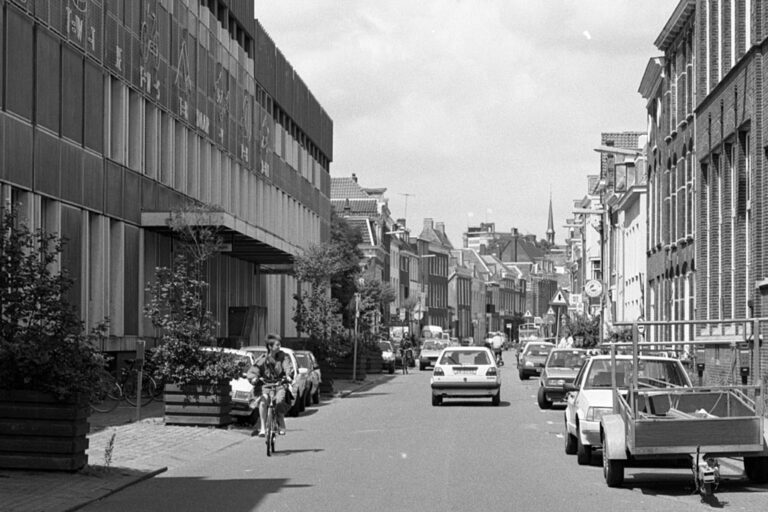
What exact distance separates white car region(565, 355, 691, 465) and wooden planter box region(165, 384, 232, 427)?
21.9 ft

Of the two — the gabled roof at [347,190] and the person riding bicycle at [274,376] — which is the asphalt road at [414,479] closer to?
the person riding bicycle at [274,376]

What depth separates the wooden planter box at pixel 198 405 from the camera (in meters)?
24.0

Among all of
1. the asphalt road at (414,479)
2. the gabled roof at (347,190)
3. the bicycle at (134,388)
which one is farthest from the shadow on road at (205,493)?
the gabled roof at (347,190)

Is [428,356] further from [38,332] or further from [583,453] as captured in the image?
[38,332]

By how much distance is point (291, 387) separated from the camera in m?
28.4

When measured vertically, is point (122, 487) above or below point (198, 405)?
below

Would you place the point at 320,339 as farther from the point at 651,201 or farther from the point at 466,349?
the point at 651,201

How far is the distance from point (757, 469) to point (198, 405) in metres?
11.1

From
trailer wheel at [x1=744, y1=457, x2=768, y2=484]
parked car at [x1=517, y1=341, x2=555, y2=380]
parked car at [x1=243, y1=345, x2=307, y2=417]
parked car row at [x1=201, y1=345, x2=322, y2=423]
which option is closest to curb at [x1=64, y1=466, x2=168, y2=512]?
parked car row at [x1=201, y1=345, x2=322, y2=423]

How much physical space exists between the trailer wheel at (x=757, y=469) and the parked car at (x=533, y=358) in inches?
1473

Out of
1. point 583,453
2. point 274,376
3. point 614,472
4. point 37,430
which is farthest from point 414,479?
point 274,376

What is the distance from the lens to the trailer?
47.8 ft

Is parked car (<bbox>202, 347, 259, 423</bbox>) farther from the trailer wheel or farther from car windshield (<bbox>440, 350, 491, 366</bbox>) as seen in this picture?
the trailer wheel

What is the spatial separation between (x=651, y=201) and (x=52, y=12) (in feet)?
94.9
